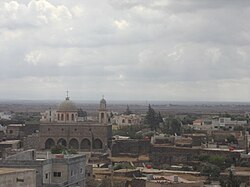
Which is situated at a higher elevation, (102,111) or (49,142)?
(102,111)

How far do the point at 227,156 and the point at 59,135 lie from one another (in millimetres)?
17760

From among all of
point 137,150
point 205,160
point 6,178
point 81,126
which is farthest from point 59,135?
point 6,178

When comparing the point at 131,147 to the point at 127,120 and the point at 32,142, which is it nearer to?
the point at 32,142

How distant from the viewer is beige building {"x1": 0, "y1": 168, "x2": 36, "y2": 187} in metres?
18.2

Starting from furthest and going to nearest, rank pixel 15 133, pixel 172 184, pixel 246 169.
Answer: pixel 15 133, pixel 246 169, pixel 172 184

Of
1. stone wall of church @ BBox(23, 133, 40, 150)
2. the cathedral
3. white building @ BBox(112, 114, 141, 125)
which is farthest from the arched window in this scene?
white building @ BBox(112, 114, 141, 125)

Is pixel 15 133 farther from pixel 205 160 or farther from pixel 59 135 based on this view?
pixel 205 160

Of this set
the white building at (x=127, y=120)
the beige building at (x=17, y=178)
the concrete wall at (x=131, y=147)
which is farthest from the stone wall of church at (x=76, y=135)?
the beige building at (x=17, y=178)

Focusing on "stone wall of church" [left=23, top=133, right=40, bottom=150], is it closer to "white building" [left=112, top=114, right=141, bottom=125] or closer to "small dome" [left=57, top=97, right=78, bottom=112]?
"small dome" [left=57, top=97, right=78, bottom=112]

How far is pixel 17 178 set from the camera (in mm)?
18906

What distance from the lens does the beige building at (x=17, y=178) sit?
717 inches

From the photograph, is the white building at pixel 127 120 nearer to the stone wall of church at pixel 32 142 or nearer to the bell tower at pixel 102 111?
the bell tower at pixel 102 111

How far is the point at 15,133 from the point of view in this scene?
67812 millimetres

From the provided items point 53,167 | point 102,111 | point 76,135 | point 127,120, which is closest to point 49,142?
point 76,135
